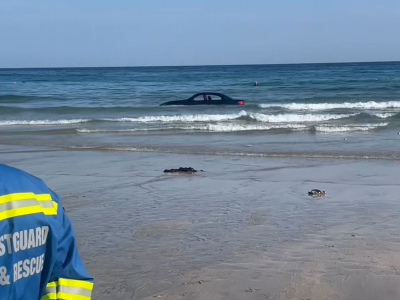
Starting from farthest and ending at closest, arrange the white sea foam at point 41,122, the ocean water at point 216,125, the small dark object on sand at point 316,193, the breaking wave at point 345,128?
the white sea foam at point 41,122, the breaking wave at point 345,128, the ocean water at point 216,125, the small dark object on sand at point 316,193

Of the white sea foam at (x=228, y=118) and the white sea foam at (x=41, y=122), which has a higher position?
the white sea foam at (x=41, y=122)

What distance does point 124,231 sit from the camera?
668 centimetres

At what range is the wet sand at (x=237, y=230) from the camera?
16.5ft

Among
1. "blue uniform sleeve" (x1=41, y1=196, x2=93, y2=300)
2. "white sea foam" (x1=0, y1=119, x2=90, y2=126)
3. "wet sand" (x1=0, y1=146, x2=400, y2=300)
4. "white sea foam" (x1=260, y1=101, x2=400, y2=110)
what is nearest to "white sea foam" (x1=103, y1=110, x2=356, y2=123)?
"white sea foam" (x1=0, y1=119, x2=90, y2=126)

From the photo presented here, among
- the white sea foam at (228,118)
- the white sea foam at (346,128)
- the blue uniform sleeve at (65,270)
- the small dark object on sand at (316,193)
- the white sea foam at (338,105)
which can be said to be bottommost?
the white sea foam at (338,105)

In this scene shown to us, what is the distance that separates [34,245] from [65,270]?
158 millimetres

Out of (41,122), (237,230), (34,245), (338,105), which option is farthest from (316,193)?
(338,105)

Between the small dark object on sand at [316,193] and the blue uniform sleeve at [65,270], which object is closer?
the blue uniform sleeve at [65,270]

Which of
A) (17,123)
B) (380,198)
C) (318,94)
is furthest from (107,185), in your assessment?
(318,94)

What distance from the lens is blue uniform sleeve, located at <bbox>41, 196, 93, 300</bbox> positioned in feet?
5.68

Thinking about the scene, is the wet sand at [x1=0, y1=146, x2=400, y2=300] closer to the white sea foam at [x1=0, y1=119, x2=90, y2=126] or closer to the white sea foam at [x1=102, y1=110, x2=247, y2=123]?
the white sea foam at [x1=0, y1=119, x2=90, y2=126]

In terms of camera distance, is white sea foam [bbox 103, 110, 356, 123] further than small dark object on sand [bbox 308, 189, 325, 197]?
Yes

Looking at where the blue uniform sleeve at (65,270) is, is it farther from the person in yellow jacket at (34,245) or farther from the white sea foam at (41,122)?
the white sea foam at (41,122)

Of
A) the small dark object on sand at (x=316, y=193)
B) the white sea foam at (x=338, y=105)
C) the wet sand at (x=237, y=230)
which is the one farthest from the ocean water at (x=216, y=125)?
the small dark object on sand at (x=316, y=193)
